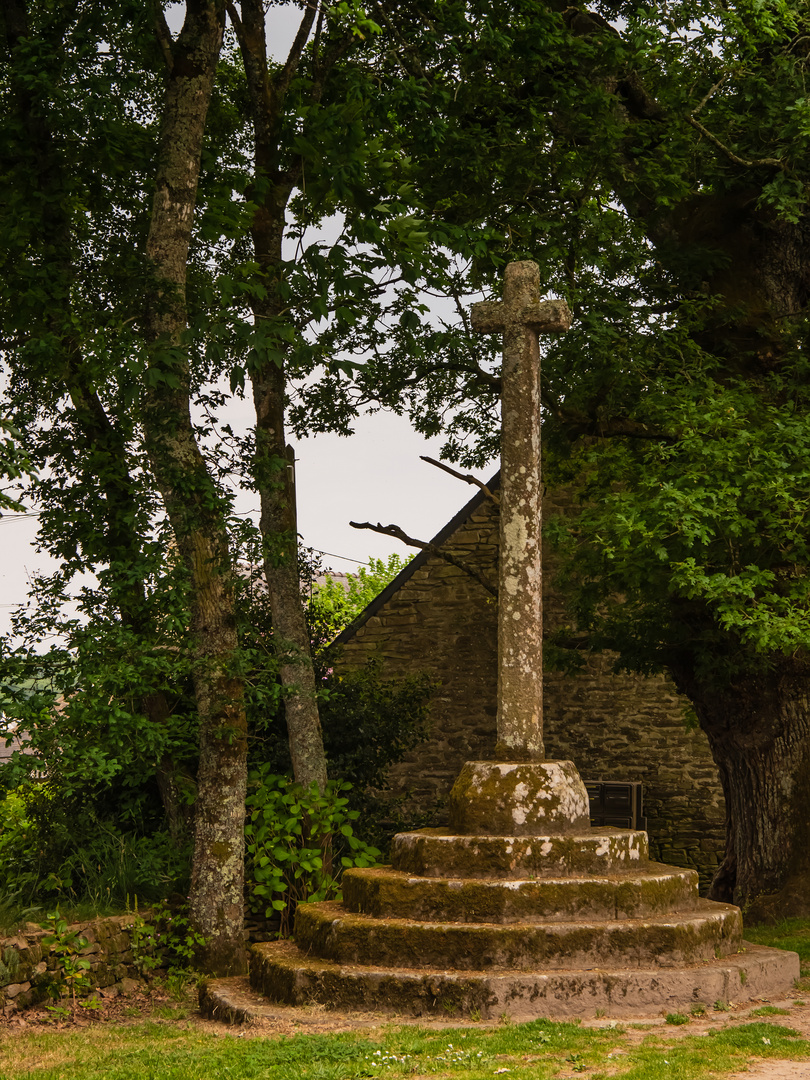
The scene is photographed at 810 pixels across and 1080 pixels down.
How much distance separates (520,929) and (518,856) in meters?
0.51

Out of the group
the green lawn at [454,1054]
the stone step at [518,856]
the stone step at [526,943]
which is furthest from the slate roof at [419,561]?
the green lawn at [454,1054]

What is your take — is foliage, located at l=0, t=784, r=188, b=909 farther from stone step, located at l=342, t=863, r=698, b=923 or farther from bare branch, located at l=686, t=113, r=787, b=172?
bare branch, located at l=686, t=113, r=787, b=172

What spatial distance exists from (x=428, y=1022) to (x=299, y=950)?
1.36 meters

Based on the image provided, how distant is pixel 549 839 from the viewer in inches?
234

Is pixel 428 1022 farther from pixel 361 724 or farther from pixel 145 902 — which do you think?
pixel 361 724

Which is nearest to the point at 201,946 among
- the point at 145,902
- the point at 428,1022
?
the point at 145,902

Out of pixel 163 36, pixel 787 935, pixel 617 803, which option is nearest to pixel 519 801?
pixel 787 935

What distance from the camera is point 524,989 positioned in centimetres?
520

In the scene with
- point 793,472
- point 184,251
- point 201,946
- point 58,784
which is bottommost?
point 201,946

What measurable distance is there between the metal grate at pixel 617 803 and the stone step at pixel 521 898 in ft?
28.1

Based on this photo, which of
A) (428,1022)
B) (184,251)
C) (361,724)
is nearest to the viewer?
(428,1022)

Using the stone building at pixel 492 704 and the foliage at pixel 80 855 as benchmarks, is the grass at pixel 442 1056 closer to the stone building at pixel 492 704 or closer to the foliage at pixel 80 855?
the foliage at pixel 80 855

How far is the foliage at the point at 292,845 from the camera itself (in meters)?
8.58

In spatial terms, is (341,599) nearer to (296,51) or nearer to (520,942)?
(296,51)
